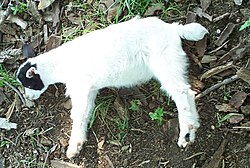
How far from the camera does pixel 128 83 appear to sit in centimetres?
359

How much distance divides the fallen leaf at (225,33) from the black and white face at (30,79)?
1330mm

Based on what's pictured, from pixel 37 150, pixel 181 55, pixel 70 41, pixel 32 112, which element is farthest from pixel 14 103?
pixel 181 55

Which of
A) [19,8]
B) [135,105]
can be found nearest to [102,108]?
[135,105]

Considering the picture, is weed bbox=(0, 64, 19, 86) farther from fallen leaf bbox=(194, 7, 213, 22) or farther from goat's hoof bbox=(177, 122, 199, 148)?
fallen leaf bbox=(194, 7, 213, 22)

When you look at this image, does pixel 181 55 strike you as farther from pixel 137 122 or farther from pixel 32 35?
pixel 32 35

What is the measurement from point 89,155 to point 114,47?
82 centimetres

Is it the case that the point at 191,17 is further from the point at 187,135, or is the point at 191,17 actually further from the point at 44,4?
the point at 44,4

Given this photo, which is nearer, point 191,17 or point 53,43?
point 191,17

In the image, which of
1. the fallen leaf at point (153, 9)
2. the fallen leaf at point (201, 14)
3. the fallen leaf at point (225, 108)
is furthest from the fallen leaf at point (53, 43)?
the fallen leaf at point (225, 108)

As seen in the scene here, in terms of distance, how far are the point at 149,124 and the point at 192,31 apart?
0.72m

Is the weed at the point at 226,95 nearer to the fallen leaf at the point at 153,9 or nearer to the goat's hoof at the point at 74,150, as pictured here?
the fallen leaf at the point at 153,9

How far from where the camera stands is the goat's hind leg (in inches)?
132

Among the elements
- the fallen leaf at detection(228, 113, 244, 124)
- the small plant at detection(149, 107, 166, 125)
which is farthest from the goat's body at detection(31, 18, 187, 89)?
the fallen leaf at detection(228, 113, 244, 124)

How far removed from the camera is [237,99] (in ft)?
11.2
